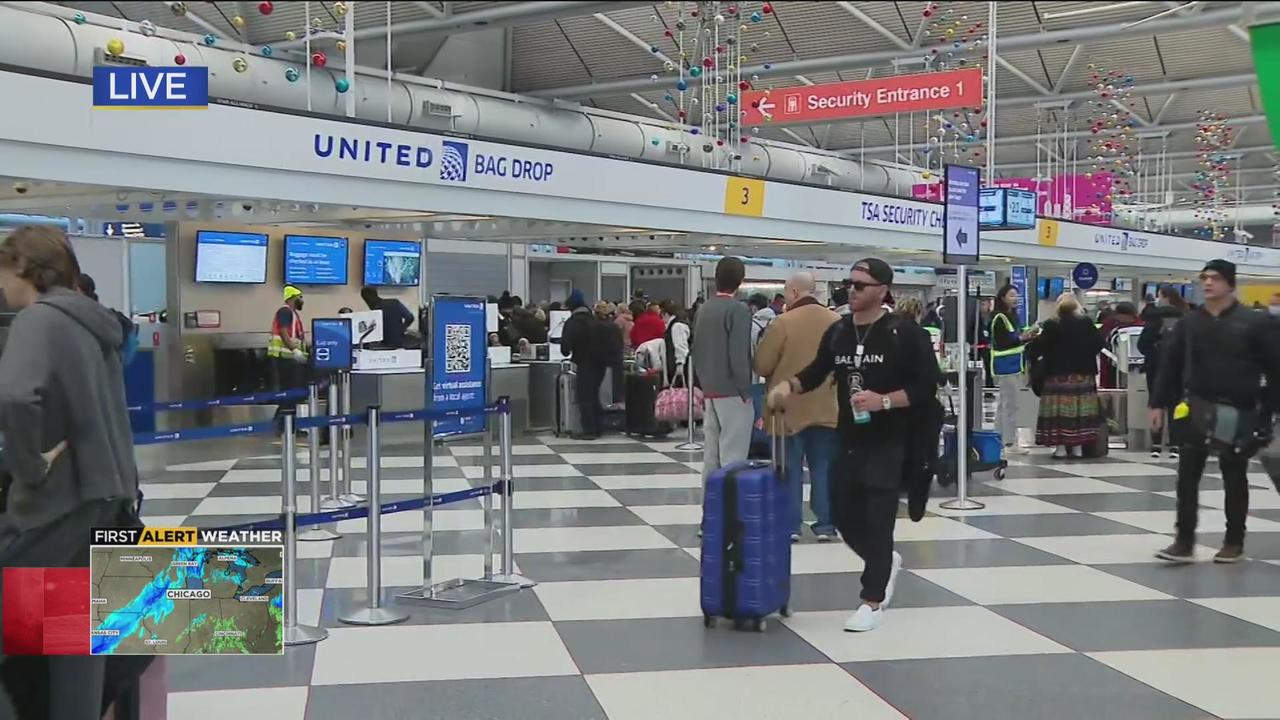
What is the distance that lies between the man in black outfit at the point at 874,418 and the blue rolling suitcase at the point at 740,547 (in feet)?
1.07

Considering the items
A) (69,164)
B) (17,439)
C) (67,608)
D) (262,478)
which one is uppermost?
(69,164)

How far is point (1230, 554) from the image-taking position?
21.3 feet

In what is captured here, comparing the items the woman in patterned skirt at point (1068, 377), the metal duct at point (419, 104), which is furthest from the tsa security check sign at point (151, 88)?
the woman in patterned skirt at point (1068, 377)

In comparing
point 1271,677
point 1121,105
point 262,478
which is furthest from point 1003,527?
point 1121,105

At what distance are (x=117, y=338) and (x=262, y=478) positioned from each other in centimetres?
689

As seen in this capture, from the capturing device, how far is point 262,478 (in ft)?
32.1

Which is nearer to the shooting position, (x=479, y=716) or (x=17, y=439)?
(x=17, y=439)

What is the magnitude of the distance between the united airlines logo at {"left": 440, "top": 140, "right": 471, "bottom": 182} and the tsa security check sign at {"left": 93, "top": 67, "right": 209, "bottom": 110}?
2.10 metres

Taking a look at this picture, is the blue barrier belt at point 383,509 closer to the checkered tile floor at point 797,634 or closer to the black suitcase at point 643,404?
the checkered tile floor at point 797,634

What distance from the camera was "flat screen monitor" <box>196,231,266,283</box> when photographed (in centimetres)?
1216

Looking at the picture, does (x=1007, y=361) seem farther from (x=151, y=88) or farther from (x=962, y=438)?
(x=151, y=88)

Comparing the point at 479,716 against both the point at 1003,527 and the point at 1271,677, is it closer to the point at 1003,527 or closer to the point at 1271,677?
the point at 1271,677

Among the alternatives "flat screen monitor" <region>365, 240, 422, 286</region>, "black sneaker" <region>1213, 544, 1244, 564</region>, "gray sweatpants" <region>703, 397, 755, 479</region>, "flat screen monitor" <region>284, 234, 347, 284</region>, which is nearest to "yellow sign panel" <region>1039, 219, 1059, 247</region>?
"flat screen monitor" <region>365, 240, 422, 286</region>

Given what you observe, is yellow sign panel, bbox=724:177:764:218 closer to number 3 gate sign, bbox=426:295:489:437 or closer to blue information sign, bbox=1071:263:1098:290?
number 3 gate sign, bbox=426:295:489:437
